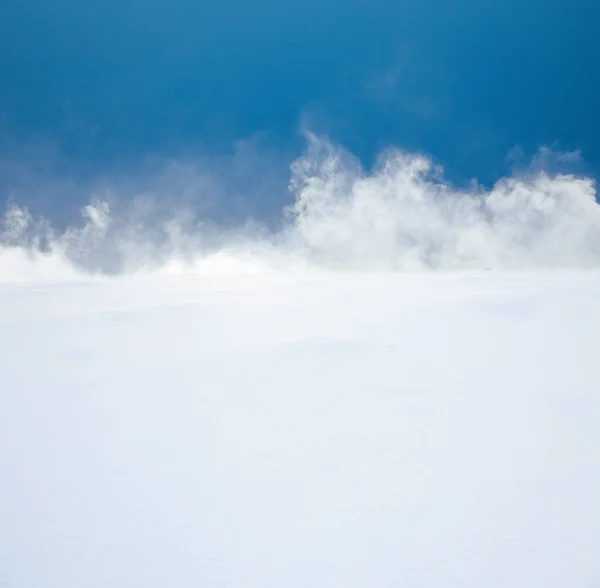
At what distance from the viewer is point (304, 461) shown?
8.98 ft

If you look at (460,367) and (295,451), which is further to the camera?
(460,367)

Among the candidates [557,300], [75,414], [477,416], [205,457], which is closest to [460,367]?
[477,416]

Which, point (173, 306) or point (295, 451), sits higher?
point (173, 306)

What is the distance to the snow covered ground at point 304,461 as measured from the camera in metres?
1.90

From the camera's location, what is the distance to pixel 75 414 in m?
3.58

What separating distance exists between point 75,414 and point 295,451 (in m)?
1.83

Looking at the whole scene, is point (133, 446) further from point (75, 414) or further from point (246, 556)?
point (246, 556)

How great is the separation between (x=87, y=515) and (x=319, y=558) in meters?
1.15

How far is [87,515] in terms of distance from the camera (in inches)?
88.8

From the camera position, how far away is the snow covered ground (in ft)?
6.24

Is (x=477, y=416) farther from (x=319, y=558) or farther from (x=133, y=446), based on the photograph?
(x=133, y=446)

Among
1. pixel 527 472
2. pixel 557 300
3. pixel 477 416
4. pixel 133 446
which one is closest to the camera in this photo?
pixel 527 472

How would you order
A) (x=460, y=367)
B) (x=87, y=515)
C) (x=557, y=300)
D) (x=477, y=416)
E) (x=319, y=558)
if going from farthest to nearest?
(x=557, y=300)
(x=460, y=367)
(x=477, y=416)
(x=87, y=515)
(x=319, y=558)

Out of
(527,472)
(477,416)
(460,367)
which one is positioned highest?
(460,367)
